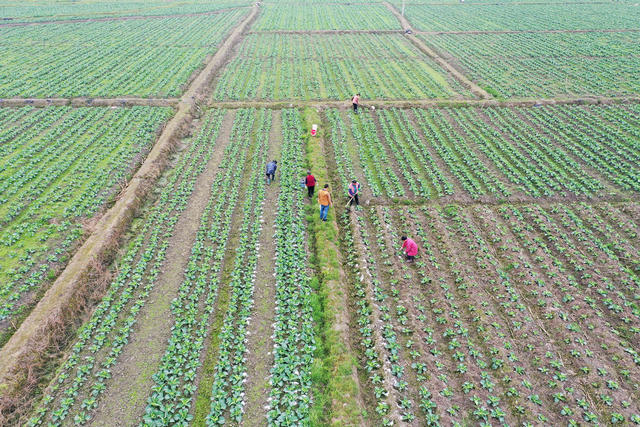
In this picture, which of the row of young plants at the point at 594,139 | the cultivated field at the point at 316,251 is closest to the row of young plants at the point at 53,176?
the cultivated field at the point at 316,251

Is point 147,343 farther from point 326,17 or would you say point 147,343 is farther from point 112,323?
point 326,17

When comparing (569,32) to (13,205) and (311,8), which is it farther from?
(13,205)

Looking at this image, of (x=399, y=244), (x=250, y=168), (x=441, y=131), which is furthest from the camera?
(x=441, y=131)

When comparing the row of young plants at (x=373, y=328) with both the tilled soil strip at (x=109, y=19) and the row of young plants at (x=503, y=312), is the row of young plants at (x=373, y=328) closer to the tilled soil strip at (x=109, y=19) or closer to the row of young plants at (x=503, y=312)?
the row of young plants at (x=503, y=312)

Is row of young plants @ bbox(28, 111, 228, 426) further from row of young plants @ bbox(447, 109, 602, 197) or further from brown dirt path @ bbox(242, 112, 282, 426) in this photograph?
row of young plants @ bbox(447, 109, 602, 197)

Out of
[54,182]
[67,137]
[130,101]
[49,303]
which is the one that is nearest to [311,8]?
[130,101]

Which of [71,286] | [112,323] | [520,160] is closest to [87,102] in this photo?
[71,286]

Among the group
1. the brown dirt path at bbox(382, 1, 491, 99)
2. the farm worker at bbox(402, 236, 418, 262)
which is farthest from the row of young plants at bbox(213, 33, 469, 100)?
the farm worker at bbox(402, 236, 418, 262)
